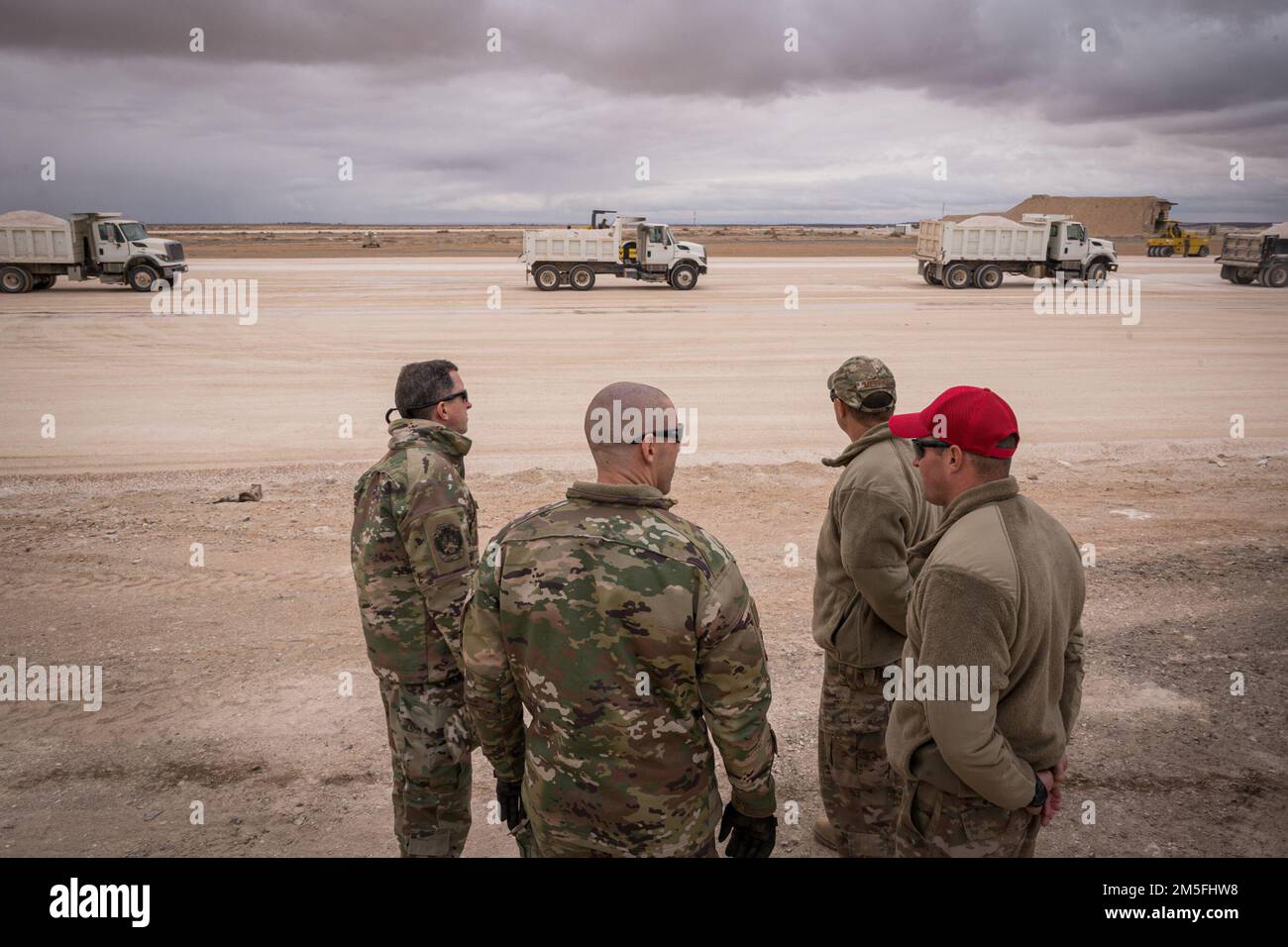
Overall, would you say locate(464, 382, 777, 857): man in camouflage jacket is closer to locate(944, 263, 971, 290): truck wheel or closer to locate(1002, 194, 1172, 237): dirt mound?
locate(944, 263, 971, 290): truck wheel

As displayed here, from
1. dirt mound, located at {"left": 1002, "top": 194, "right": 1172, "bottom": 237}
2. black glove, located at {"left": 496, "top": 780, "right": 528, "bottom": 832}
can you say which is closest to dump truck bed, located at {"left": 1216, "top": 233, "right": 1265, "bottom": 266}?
black glove, located at {"left": 496, "top": 780, "right": 528, "bottom": 832}

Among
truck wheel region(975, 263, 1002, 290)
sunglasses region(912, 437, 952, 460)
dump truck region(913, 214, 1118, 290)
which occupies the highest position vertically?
dump truck region(913, 214, 1118, 290)

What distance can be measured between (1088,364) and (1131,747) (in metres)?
13.3

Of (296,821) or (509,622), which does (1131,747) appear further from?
(296,821)

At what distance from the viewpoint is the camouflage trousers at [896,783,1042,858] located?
248cm

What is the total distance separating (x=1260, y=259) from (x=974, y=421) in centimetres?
3728

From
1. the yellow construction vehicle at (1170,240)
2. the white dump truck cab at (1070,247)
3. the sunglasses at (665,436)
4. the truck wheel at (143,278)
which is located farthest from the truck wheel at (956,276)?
the sunglasses at (665,436)

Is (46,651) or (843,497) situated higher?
(843,497)

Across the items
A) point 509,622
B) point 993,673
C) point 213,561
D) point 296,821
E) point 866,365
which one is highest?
point 866,365

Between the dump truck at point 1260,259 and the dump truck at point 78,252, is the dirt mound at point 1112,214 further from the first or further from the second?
the dump truck at point 78,252

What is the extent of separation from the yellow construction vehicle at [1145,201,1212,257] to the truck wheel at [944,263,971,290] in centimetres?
2386

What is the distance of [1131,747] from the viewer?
435 cm
